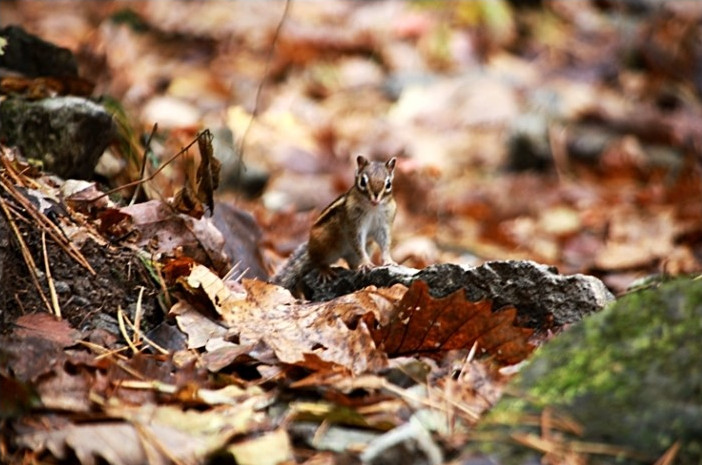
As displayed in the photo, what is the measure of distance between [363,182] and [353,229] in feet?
0.77

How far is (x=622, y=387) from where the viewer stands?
254 cm

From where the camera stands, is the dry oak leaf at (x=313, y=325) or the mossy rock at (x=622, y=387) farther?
the dry oak leaf at (x=313, y=325)

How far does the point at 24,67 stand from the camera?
5.25 meters

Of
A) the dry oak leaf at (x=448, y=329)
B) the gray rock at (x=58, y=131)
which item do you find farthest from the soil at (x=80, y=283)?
the gray rock at (x=58, y=131)

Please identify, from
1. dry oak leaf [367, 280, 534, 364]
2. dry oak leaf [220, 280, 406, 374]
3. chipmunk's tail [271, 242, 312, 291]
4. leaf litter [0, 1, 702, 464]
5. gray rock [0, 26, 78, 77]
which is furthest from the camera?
gray rock [0, 26, 78, 77]

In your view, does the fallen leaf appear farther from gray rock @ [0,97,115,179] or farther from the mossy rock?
gray rock @ [0,97,115,179]

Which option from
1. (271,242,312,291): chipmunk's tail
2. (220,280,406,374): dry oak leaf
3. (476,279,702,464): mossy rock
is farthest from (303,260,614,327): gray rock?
(271,242,312,291): chipmunk's tail

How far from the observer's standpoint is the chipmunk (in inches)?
184

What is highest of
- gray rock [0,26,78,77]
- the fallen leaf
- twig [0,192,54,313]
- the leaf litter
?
gray rock [0,26,78,77]

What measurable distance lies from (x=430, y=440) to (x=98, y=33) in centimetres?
898

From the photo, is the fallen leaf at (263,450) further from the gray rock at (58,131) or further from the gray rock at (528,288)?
the gray rock at (58,131)

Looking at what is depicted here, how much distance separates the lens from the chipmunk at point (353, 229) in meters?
4.67

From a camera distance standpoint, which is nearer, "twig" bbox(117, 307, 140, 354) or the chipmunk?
"twig" bbox(117, 307, 140, 354)

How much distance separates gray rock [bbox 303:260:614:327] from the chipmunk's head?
3.80ft
